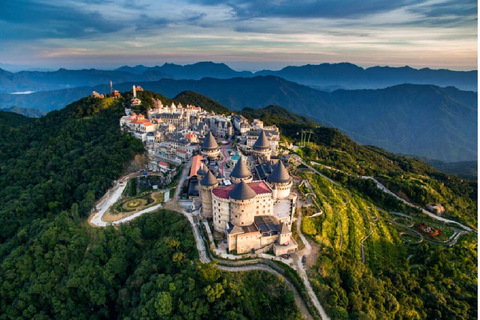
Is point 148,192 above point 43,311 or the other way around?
above

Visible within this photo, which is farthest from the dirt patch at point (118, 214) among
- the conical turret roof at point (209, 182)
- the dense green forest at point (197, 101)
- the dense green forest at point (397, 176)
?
the dense green forest at point (197, 101)

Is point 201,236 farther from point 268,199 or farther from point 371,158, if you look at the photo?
point 371,158

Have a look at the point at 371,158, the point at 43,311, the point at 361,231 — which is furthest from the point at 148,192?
the point at 371,158

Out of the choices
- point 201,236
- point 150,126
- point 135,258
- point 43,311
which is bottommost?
point 43,311

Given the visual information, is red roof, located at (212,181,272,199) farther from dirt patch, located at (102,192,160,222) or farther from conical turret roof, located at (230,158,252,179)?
dirt patch, located at (102,192,160,222)

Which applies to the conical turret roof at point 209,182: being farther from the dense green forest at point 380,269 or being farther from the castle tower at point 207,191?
the dense green forest at point 380,269

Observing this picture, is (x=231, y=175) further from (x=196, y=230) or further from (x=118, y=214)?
(x=118, y=214)

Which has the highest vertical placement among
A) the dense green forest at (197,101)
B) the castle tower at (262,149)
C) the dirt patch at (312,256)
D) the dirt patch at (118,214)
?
the dense green forest at (197,101)
